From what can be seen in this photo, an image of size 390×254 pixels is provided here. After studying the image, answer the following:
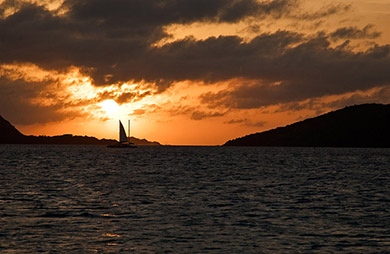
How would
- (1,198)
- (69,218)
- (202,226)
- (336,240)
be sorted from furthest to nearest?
(1,198), (69,218), (202,226), (336,240)

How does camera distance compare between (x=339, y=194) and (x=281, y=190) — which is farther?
(x=281, y=190)

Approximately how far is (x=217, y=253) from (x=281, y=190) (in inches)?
1330

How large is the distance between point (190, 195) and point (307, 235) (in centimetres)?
2237

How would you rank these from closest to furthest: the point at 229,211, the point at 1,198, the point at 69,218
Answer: the point at 69,218 → the point at 229,211 → the point at 1,198

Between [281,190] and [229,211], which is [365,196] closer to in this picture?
[281,190]

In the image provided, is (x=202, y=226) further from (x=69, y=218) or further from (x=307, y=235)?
(x=69, y=218)

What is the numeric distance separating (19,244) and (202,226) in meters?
10.6

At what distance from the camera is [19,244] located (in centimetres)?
2508

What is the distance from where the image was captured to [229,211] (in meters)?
38.1

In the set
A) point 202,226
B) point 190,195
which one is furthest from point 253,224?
point 190,195

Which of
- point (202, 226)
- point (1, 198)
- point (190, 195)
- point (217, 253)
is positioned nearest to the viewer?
point (217, 253)

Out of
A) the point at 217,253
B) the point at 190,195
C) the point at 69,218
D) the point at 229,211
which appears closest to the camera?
the point at 217,253

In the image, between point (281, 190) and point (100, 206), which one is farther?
point (281, 190)

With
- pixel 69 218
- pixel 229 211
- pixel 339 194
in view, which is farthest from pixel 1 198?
pixel 339 194
